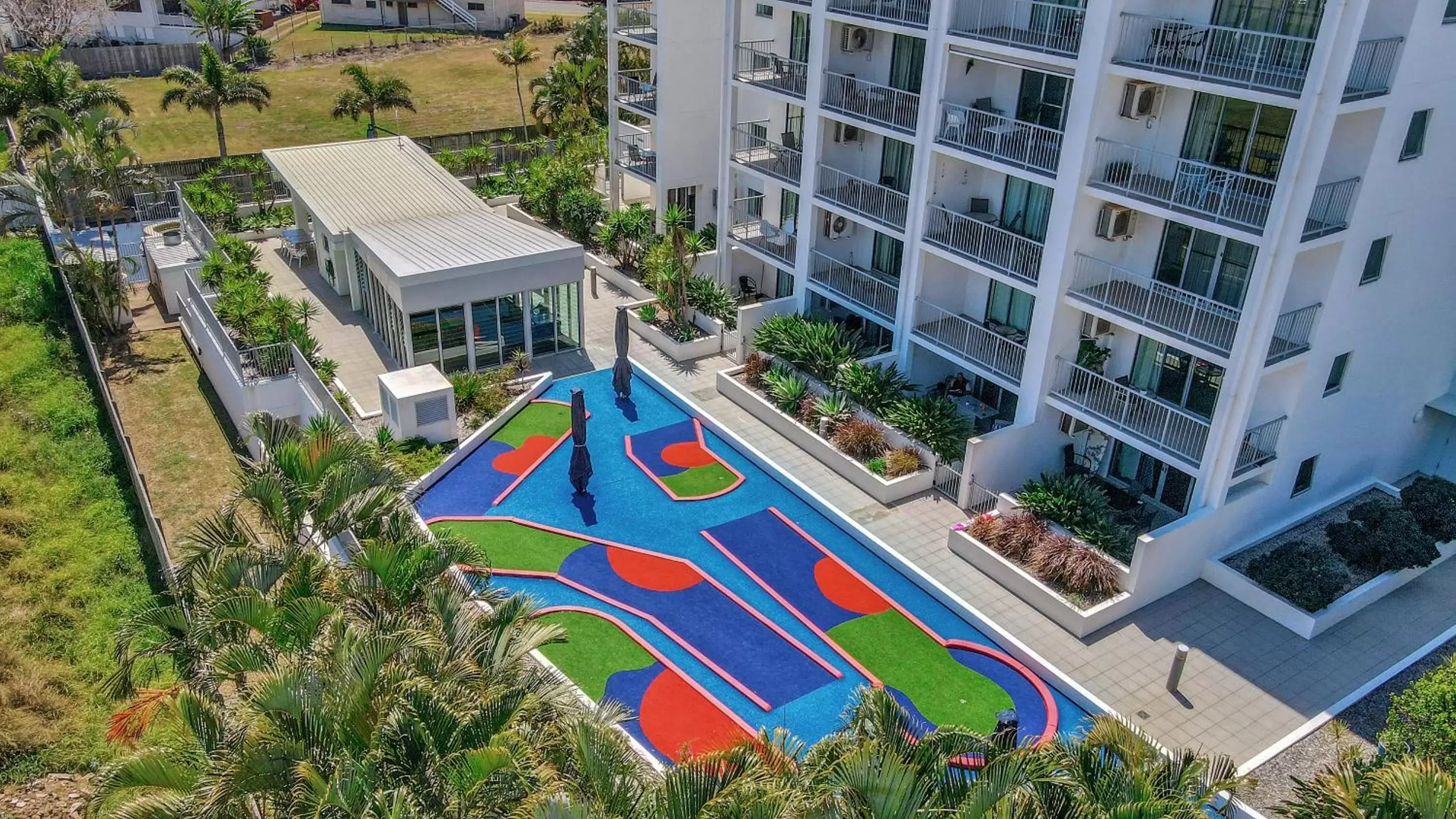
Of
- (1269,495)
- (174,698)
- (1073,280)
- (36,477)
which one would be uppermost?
(1073,280)

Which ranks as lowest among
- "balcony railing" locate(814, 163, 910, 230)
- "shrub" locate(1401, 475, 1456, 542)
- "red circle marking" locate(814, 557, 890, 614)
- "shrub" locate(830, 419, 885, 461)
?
"red circle marking" locate(814, 557, 890, 614)

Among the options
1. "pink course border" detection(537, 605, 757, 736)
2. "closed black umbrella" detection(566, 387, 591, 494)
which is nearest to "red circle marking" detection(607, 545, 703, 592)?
"pink course border" detection(537, 605, 757, 736)

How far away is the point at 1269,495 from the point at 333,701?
20.4m

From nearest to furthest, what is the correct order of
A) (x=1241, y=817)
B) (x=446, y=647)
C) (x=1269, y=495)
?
(x=446, y=647) → (x=1241, y=817) → (x=1269, y=495)

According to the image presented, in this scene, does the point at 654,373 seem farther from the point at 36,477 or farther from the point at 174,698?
the point at 174,698

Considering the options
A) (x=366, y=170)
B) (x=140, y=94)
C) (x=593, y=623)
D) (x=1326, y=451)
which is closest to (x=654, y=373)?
(x=593, y=623)

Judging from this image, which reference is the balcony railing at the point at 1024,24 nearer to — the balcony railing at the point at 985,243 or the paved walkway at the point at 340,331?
the balcony railing at the point at 985,243

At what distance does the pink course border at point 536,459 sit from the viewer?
2608 centimetres

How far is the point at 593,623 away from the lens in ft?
71.5

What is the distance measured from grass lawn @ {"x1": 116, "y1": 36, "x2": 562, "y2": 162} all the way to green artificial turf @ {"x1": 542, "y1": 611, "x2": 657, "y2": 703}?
41.7m

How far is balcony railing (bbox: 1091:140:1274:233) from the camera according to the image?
67.7 ft

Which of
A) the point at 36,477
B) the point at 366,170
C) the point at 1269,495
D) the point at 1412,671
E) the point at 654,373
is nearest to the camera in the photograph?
the point at 1412,671

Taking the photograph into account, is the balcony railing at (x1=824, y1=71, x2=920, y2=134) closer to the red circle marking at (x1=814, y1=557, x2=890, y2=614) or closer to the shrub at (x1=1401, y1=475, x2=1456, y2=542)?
the red circle marking at (x1=814, y1=557, x2=890, y2=614)

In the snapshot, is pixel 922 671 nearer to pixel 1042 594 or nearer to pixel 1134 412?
pixel 1042 594
